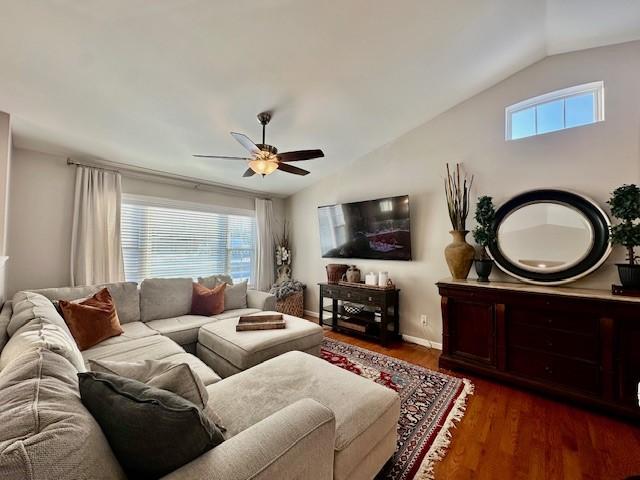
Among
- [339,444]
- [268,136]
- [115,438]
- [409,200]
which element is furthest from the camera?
[409,200]

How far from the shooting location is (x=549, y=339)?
2.27 meters

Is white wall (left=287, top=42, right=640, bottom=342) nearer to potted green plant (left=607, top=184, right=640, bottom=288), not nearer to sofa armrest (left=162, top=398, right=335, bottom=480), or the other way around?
potted green plant (left=607, top=184, right=640, bottom=288)

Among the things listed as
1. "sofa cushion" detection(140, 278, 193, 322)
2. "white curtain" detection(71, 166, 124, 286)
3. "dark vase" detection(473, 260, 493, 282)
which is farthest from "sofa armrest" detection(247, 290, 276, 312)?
"dark vase" detection(473, 260, 493, 282)

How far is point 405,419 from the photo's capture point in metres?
1.98

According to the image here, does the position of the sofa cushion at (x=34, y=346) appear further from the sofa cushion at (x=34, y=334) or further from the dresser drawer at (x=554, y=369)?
the dresser drawer at (x=554, y=369)

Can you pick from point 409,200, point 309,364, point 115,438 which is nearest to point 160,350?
point 309,364

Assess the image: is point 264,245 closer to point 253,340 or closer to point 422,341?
point 253,340

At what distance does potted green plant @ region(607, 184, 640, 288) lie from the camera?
2.07 m

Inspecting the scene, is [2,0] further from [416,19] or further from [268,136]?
[416,19]

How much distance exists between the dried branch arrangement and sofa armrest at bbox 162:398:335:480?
2621 millimetres

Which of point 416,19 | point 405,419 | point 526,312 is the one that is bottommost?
point 405,419

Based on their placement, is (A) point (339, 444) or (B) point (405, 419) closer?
(A) point (339, 444)

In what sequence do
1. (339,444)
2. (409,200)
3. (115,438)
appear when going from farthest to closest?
(409,200) < (339,444) < (115,438)

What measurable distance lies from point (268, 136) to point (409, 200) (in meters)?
1.95
